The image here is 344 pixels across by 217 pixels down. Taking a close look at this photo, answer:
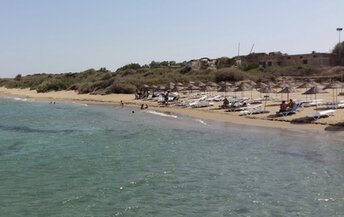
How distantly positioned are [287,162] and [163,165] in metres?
4.62

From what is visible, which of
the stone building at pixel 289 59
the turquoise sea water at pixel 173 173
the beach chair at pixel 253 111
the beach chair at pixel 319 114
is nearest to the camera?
the turquoise sea water at pixel 173 173

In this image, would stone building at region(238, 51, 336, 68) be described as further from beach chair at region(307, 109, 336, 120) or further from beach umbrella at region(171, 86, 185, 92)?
beach chair at region(307, 109, 336, 120)

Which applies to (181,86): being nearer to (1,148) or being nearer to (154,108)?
(154,108)

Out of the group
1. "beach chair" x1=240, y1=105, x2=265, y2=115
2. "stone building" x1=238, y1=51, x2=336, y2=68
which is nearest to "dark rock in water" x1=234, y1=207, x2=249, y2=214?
"beach chair" x1=240, y1=105, x2=265, y2=115

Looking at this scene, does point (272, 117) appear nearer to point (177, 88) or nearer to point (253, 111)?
point (253, 111)

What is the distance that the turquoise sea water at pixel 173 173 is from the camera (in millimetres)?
12102

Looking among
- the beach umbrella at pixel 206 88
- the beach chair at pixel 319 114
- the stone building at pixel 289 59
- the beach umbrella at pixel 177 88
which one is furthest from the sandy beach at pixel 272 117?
the stone building at pixel 289 59

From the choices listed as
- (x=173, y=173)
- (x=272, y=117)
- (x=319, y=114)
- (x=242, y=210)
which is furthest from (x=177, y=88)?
(x=242, y=210)

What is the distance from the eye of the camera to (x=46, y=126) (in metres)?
31.7

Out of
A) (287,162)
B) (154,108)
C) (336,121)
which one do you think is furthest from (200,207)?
(154,108)

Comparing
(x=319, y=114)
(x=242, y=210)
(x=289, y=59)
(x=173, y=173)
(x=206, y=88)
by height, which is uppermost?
(x=289, y=59)

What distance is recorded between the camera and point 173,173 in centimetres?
1603

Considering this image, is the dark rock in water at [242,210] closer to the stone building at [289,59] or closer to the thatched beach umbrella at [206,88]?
the thatched beach umbrella at [206,88]

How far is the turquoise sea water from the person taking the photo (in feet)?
39.7
